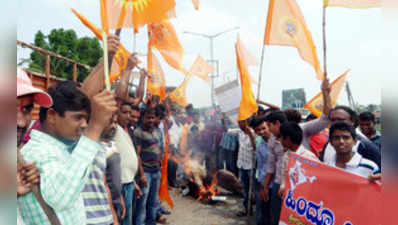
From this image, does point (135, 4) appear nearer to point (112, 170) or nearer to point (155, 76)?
point (112, 170)

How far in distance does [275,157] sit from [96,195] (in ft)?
8.60

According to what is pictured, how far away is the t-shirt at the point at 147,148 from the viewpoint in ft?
14.4

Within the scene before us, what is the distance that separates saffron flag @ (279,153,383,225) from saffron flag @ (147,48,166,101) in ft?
10.7

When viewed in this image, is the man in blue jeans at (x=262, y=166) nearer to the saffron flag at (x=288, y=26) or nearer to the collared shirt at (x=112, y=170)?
the saffron flag at (x=288, y=26)

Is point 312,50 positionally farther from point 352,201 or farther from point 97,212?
point 97,212

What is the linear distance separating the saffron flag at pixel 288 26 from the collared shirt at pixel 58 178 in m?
3.77

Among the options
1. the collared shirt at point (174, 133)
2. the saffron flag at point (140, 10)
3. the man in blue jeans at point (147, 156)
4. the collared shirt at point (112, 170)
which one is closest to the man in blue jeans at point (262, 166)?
the man in blue jeans at point (147, 156)

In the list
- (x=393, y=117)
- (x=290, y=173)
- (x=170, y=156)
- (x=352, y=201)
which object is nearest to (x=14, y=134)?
(x=393, y=117)

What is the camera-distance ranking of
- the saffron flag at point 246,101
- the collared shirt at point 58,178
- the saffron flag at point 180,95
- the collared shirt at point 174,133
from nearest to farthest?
the collared shirt at point 58,178, the saffron flag at point 246,101, the saffron flag at point 180,95, the collared shirt at point 174,133

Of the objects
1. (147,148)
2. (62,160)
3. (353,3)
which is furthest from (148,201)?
(353,3)

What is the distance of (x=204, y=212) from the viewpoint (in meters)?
5.84

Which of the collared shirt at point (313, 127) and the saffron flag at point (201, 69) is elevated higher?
the saffron flag at point (201, 69)

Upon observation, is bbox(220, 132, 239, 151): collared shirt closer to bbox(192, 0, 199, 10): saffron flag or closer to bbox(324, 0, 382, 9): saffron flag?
bbox(324, 0, 382, 9): saffron flag

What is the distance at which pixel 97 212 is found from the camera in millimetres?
1985
